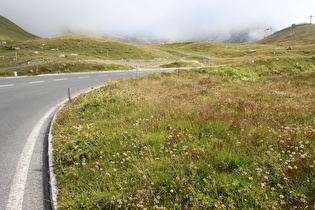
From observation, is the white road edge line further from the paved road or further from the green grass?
the green grass

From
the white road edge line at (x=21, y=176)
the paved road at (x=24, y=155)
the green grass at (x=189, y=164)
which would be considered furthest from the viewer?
the paved road at (x=24, y=155)

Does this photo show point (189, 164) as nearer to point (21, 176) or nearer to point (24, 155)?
point (21, 176)

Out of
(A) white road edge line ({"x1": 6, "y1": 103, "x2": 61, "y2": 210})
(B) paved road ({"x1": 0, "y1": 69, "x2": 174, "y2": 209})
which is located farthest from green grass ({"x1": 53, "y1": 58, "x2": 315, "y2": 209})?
(A) white road edge line ({"x1": 6, "y1": 103, "x2": 61, "y2": 210})

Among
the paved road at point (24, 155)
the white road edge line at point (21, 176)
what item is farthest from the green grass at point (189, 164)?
the white road edge line at point (21, 176)

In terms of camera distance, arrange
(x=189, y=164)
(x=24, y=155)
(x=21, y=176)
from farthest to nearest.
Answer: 1. (x=24, y=155)
2. (x=21, y=176)
3. (x=189, y=164)

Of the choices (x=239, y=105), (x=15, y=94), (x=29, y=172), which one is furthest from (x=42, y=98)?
(x=239, y=105)

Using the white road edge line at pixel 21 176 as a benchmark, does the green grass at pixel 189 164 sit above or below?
above

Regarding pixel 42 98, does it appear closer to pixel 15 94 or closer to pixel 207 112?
pixel 15 94

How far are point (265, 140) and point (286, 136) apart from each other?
0.46 metres

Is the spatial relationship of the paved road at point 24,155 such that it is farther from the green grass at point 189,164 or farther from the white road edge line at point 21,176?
the green grass at point 189,164

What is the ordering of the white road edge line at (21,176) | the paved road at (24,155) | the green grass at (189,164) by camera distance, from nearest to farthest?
1. the green grass at (189,164)
2. the white road edge line at (21,176)
3. the paved road at (24,155)

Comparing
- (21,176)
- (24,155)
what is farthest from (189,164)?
(24,155)

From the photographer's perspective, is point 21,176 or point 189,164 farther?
point 21,176

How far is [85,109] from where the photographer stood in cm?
704
